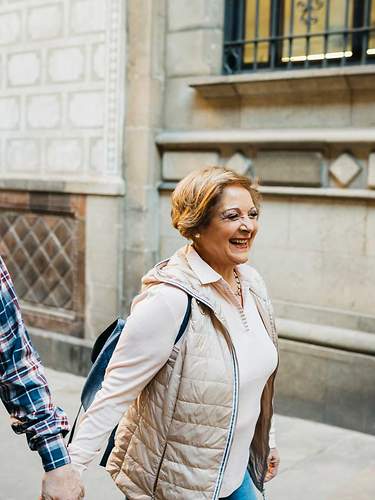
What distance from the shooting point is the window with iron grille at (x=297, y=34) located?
575cm

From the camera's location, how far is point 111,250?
22.8 ft

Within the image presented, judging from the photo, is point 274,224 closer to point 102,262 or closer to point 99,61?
point 102,262

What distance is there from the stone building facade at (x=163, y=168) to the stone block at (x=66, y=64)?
0.02m

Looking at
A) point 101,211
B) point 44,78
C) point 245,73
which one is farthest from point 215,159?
point 44,78

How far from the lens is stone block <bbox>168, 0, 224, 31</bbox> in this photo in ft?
21.0

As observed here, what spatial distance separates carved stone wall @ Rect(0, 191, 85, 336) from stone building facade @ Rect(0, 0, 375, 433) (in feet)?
0.06

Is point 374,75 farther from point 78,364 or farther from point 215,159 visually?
point 78,364

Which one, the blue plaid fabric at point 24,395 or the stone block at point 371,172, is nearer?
the blue plaid fabric at point 24,395

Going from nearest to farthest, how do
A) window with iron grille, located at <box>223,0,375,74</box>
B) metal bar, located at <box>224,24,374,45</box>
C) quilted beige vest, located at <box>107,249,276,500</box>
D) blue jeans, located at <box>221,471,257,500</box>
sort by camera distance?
quilted beige vest, located at <box>107,249,276,500</box>, blue jeans, located at <box>221,471,257,500</box>, metal bar, located at <box>224,24,374,45</box>, window with iron grille, located at <box>223,0,375,74</box>

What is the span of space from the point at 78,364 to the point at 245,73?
3267mm

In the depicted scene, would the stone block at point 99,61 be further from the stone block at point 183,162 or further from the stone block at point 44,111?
the stone block at point 183,162

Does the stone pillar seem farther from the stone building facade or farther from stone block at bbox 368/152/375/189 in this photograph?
stone block at bbox 368/152/375/189

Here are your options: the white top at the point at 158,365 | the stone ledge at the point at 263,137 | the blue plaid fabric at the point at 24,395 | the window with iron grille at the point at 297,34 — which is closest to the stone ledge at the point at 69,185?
the stone ledge at the point at 263,137

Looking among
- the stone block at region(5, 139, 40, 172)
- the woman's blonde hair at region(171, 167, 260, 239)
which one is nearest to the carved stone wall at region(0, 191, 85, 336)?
the stone block at region(5, 139, 40, 172)
